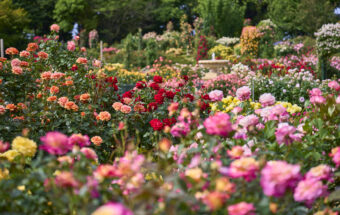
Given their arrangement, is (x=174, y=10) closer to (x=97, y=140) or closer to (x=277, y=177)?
(x=97, y=140)

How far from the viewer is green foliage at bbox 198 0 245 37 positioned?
73.2 feet

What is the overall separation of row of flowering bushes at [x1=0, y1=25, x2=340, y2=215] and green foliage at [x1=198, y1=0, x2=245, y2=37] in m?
18.7

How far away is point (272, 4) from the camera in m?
25.1

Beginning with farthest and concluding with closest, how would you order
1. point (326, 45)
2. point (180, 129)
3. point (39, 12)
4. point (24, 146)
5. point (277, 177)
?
1. point (39, 12)
2. point (326, 45)
3. point (180, 129)
4. point (24, 146)
5. point (277, 177)

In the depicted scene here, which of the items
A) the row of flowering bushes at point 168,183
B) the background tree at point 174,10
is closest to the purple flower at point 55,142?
the row of flowering bushes at point 168,183

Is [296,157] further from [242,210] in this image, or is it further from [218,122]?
[242,210]

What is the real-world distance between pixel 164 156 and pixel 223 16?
22.1m

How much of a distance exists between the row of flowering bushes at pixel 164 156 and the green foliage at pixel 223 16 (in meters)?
18.7

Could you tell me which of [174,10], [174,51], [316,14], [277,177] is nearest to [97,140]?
[277,177]

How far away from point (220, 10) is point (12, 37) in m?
12.1

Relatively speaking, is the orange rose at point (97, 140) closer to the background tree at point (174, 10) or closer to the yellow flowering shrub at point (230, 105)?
the yellow flowering shrub at point (230, 105)

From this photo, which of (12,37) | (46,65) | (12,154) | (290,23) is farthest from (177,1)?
(12,154)

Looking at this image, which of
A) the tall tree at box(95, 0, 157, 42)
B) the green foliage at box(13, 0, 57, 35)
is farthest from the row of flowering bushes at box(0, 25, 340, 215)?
the tall tree at box(95, 0, 157, 42)

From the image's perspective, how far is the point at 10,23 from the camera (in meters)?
17.3
